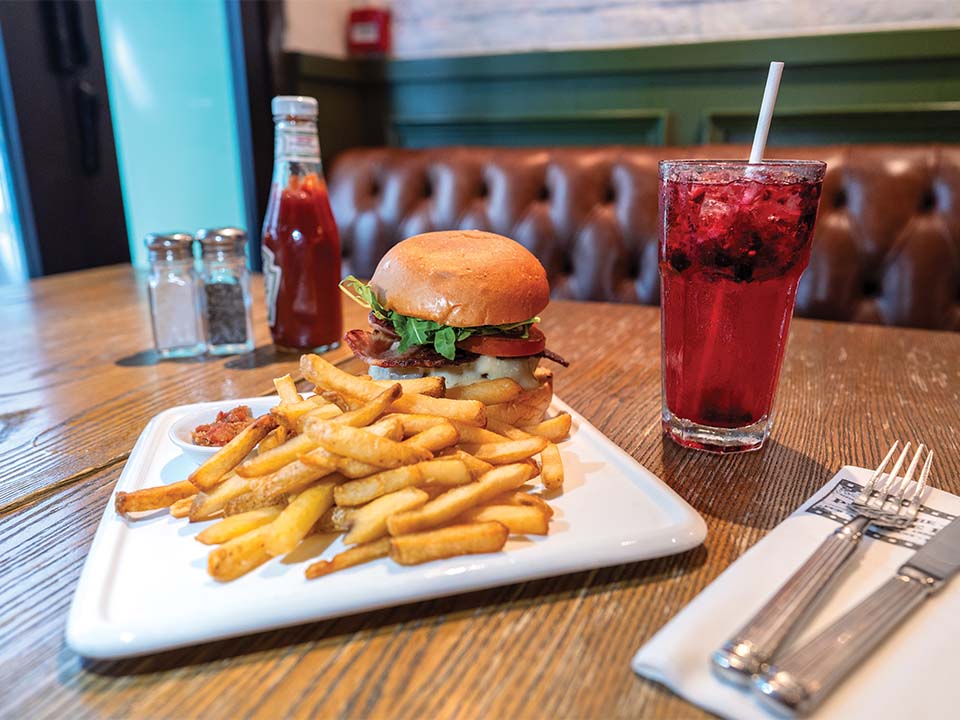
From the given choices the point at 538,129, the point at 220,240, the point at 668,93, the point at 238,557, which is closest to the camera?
the point at 238,557

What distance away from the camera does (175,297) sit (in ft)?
5.48

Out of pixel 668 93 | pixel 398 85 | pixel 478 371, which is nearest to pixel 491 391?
pixel 478 371

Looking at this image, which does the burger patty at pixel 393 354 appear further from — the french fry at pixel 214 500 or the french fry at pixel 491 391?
the french fry at pixel 214 500

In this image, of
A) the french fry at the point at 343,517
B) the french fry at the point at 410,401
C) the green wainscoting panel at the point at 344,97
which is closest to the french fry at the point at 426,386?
the french fry at the point at 410,401

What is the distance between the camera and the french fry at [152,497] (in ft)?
2.79

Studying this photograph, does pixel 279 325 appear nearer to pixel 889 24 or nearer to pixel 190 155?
pixel 889 24

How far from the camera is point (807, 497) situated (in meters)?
0.98

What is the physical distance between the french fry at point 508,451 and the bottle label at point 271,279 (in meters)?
0.90

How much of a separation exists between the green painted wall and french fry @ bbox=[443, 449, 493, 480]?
9.34ft

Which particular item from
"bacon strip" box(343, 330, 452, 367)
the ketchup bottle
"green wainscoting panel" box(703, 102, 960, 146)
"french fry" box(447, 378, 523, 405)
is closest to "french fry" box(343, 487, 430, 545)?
"french fry" box(447, 378, 523, 405)

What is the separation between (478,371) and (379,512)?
20.7 inches

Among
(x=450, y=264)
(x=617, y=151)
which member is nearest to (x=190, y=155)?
(x=617, y=151)

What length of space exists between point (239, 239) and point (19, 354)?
62cm

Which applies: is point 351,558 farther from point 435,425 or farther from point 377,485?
point 435,425
